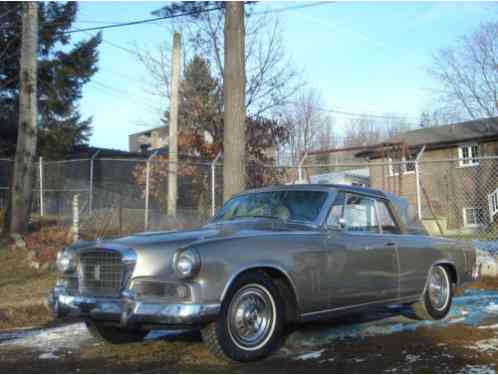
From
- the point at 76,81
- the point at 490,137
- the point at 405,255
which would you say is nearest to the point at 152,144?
the point at 76,81

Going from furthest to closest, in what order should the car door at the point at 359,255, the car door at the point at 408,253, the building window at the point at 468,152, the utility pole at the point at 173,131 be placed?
A: the building window at the point at 468,152, the utility pole at the point at 173,131, the car door at the point at 408,253, the car door at the point at 359,255

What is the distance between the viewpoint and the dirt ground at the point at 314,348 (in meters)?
4.75

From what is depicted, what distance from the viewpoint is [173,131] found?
17.5m

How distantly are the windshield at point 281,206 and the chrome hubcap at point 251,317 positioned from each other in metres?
1.14

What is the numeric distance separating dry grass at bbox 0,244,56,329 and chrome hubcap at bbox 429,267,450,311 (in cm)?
488

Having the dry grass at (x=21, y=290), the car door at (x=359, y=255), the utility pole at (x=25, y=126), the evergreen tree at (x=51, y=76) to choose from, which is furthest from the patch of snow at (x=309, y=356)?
the evergreen tree at (x=51, y=76)

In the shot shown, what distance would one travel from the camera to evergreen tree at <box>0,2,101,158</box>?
23.1 metres

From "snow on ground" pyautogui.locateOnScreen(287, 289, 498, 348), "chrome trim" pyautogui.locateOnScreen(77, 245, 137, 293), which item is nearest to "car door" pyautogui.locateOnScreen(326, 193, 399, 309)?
"snow on ground" pyautogui.locateOnScreen(287, 289, 498, 348)

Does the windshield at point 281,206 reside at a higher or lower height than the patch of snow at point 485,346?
higher

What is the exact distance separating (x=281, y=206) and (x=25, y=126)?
8900 millimetres

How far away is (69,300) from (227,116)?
5549 mm

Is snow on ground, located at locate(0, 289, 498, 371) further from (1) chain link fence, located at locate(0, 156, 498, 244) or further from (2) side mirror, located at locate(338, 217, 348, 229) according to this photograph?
(1) chain link fence, located at locate(0, 156, 498, 244)

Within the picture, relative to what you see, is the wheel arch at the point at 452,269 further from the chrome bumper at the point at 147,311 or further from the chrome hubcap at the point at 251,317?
the chrome bumper at the point at 147,311

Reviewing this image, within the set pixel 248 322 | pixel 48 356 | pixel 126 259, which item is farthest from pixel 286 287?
pixel 48 356
